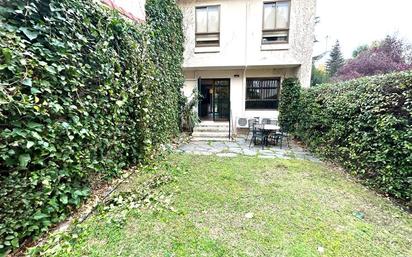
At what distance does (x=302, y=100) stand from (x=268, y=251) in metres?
7.20

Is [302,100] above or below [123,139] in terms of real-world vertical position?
above

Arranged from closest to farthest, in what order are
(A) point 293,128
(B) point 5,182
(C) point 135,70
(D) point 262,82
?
(B) point 5,182, (C) point 135,70, (A) point 293,128, (D) point 262,82

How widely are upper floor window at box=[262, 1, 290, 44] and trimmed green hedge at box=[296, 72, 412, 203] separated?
4.24 m

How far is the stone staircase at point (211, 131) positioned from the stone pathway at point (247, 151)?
99cm

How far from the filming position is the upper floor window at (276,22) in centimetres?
877

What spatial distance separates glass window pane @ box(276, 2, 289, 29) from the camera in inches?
344

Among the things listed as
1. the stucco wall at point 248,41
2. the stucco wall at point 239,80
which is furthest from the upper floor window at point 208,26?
the stucco wall at point 239,80

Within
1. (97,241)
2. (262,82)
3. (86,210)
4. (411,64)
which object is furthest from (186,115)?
(411,64)

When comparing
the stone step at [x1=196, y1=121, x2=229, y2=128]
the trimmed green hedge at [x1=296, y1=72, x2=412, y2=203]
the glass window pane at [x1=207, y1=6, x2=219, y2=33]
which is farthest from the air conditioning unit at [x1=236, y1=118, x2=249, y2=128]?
the glass window pane at [x1=207, y1=6, x2=219, y2=33]

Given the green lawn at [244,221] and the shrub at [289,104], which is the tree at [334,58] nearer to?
the shrub at [289,104]

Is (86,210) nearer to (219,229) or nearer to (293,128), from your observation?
(219,229)

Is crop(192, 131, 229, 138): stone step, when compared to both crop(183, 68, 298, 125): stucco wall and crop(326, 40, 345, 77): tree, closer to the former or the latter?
crop(183, 68, 298, 125): stucco wall

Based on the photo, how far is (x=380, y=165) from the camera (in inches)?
140

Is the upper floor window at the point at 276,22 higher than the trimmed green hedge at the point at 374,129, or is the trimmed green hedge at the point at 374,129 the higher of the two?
the upper floor window at the point at 276,22
